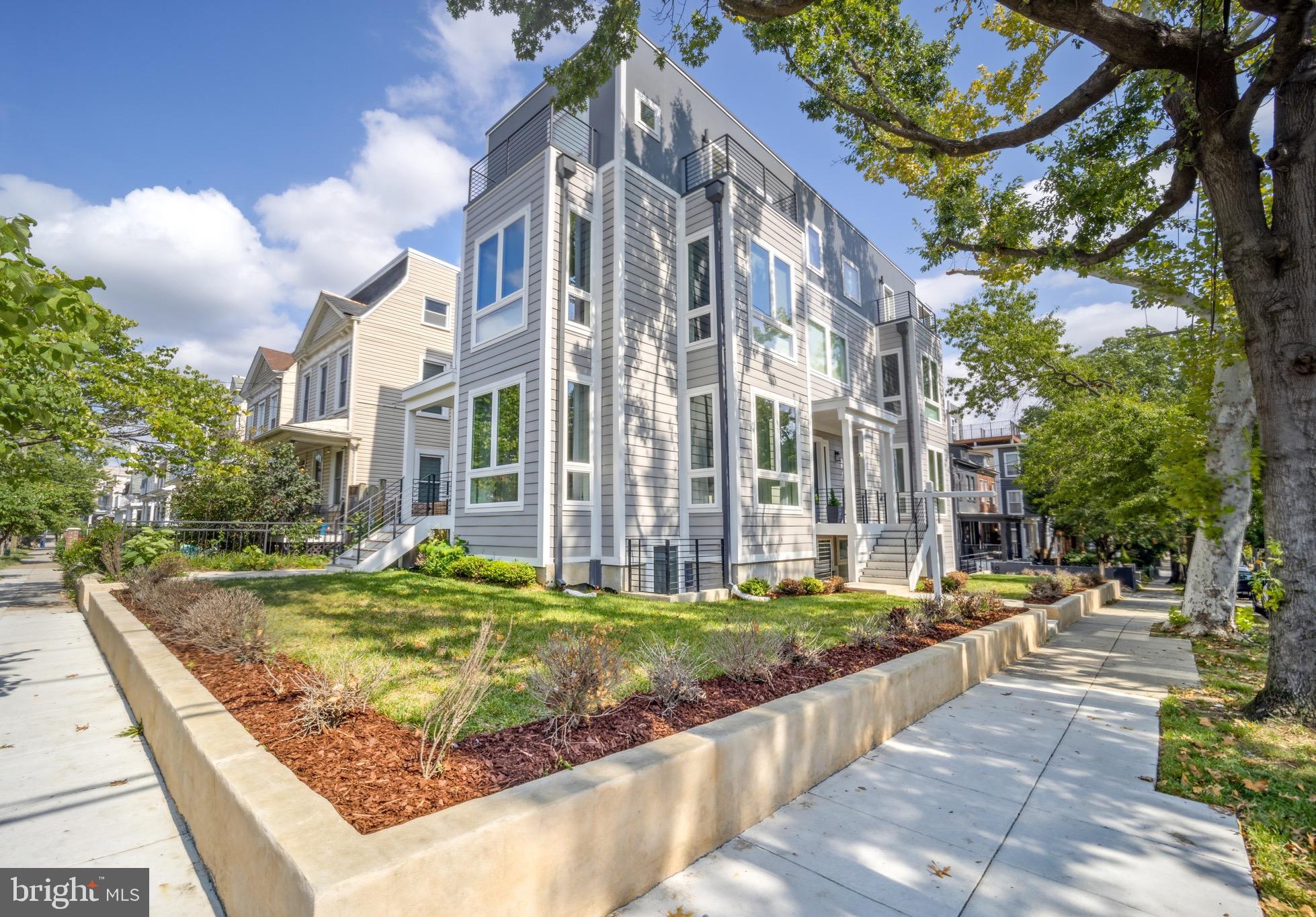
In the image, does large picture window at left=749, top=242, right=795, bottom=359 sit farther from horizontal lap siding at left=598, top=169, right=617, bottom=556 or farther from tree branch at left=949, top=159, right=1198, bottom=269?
tree branch at left=949, top=159, right=1198, bottom=269

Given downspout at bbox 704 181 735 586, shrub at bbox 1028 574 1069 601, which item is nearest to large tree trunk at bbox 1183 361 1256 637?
shrub at bbox 1028 574 1069 601

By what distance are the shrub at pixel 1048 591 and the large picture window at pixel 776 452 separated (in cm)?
480

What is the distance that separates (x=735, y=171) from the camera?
14.7 m

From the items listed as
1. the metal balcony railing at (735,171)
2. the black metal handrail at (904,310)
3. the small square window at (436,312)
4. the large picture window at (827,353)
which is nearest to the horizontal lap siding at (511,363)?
the metal balcony railing at (735,171)

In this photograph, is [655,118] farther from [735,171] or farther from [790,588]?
[790,588]

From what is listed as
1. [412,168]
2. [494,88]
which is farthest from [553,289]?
[494,88]

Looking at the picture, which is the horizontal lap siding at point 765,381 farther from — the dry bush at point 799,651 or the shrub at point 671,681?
the shrub at point 671,681

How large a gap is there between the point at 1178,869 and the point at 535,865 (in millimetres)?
3049

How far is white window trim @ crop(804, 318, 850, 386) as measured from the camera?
1542 cm

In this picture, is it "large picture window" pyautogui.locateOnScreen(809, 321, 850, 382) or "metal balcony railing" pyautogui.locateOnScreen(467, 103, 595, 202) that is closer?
"metal balcony railing" pyautogui.locateOnScreen(467, 103, 595, 202)

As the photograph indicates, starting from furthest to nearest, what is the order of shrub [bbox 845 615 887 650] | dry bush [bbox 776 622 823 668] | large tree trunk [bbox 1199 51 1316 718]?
shrub [bbox 845 615 887 650] → dry bush [bbox 776 622 823 668] → large tree trunk [bbox 1199 51 1316 718]

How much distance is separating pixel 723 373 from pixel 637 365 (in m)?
1.67

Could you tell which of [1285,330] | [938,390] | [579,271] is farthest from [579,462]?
[938,390]

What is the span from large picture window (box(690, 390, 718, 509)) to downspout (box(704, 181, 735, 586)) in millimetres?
373
